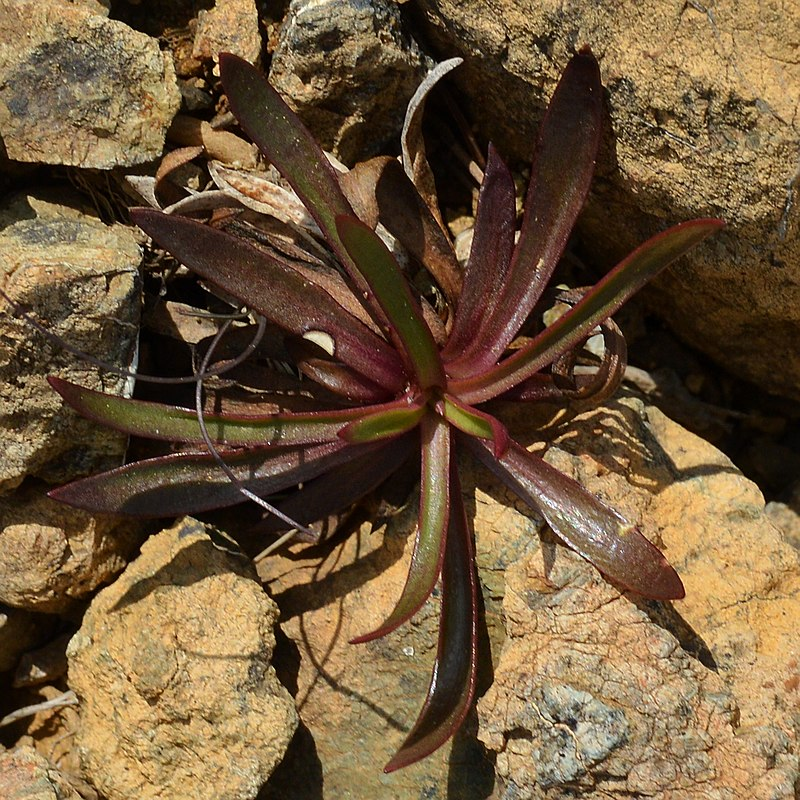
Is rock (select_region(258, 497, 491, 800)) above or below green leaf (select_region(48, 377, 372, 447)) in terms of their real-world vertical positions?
below

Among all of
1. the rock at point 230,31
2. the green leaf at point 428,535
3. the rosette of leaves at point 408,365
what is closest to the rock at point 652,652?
the rosette of leaves at point 408,365

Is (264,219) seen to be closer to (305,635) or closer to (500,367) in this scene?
(500,367)

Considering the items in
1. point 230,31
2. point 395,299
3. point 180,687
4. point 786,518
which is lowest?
point 180,687

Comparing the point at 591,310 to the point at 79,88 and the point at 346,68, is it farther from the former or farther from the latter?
the point at 79,88

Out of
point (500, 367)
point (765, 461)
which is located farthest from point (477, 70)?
point (765, 461)

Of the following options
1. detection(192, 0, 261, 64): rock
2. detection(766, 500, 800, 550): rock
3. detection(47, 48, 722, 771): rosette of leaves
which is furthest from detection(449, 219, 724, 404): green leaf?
detection(192, 0, 261, 64): rock

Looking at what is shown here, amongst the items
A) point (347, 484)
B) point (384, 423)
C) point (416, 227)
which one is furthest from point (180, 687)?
point (416, 227)

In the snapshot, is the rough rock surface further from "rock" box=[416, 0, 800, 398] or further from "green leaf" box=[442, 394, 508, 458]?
"rock" box=[416, 0, 800, 398]
